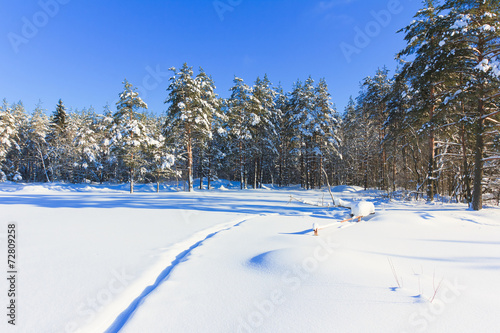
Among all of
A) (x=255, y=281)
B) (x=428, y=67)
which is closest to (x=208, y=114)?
(x=428, y=67)

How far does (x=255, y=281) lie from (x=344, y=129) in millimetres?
38767

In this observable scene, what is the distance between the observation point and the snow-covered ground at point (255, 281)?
1914 millimetres

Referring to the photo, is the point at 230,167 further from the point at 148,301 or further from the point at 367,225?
the point at 148,301

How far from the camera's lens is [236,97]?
24250 mm

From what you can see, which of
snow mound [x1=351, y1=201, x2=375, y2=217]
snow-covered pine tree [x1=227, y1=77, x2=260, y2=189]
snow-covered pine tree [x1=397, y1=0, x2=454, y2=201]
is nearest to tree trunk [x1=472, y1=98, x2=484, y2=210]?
snow-covered pine tree [x1=397, y1=0, x2=454, y2=201]

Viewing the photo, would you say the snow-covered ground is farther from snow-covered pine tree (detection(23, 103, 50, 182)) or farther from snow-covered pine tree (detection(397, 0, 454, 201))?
snow-covered pine tree (detection(23, 103, 50, 182))

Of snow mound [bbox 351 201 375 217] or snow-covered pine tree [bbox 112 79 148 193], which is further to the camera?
snow-covered pine tree [bbox 112 79 148 193]

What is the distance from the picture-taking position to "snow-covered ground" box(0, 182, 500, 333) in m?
1.91

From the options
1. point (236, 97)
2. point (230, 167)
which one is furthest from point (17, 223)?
point (230, 167)

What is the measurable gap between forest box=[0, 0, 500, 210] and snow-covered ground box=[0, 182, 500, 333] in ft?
24.2

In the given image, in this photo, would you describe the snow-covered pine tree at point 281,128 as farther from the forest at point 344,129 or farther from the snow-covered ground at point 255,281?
the snow-covered ground at point 255,281

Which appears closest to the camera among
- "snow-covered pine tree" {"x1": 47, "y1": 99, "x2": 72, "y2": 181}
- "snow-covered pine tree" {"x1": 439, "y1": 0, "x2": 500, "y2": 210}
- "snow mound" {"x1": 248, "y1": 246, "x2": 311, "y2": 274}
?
"snow mound" {"x1": 248, "y1": 246, "x2": 311, "y2": 274}

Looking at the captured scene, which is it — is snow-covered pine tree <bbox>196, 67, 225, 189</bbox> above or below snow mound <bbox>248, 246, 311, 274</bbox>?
above

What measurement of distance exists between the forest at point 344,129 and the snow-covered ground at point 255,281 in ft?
24.2
